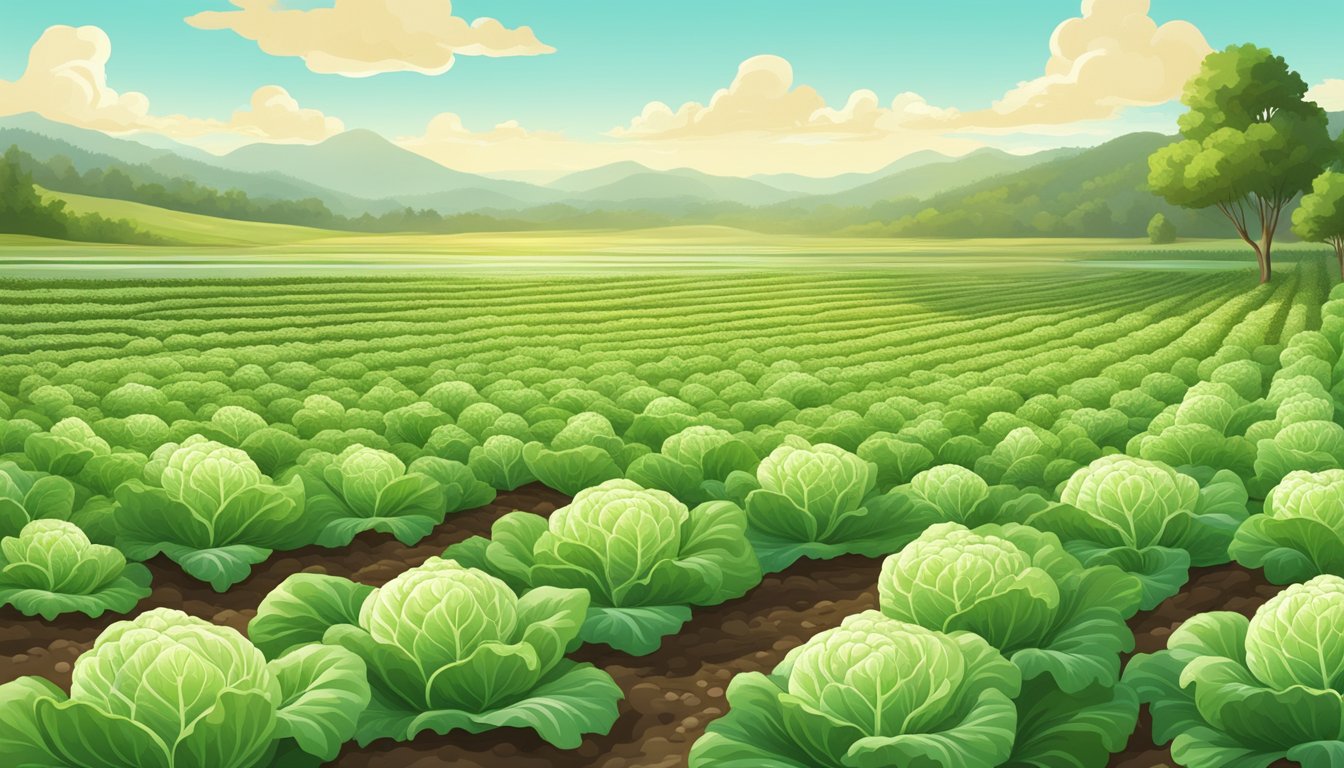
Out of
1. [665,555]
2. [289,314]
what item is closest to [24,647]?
[665,555]

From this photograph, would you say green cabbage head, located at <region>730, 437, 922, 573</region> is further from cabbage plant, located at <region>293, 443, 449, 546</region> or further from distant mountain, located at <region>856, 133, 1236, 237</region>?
distant mountain, located at <region>856, 133, 1236, 237</region>

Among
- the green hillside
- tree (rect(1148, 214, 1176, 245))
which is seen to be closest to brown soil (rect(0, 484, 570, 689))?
the green hillside

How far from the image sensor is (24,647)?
365 cm

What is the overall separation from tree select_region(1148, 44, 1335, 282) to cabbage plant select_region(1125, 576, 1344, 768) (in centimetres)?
2222

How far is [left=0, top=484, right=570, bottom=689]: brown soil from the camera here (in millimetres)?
3584

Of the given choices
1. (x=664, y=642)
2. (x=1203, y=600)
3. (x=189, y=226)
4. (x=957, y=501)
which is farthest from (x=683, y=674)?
(x=189, y=226)

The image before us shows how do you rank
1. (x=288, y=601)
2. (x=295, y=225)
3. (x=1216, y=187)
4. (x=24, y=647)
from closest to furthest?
1. (x=288, y=601)
2. (x=24, y=647)
3. (x=1216, y=187)
4. (x=295, y=225)

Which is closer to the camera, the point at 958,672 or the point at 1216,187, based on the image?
the point at 958,672

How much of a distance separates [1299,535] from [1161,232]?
31.9 metres

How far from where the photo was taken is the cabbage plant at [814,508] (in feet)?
14.3

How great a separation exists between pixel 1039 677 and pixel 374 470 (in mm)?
2861

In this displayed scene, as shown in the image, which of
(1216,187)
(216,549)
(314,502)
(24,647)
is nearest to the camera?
(24,647)

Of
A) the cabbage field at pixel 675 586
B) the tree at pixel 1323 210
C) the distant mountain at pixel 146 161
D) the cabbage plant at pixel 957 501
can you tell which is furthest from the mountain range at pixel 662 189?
the cabbage plant at pixel 957 501

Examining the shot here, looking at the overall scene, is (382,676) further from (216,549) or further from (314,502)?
(314,502)
